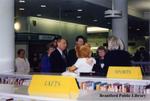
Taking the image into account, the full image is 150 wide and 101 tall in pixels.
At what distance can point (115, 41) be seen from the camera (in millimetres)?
5090

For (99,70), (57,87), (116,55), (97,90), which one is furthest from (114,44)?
(57,87)

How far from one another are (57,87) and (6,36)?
3.42m

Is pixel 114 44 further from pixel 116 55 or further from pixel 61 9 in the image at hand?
pixel 61 9

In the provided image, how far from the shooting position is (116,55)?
5.04 meters

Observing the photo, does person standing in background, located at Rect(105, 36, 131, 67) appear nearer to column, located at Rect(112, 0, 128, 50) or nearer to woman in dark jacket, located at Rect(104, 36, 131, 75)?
woman in dark jacket, located at Rect(104, 36, 131, 75)

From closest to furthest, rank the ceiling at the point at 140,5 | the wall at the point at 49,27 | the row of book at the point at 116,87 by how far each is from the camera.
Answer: the row of book at the point at 116,87 < the wall at the point at 49,27 < the ceiling at the point at 140,5

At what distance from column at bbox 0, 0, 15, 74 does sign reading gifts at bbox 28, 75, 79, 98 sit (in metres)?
3.18

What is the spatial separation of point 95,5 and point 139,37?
1617cm

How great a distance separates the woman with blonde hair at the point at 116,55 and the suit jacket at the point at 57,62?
0.73m

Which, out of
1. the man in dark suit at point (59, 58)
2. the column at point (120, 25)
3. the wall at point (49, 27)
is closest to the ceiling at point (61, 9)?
the wall at point (49, 27)

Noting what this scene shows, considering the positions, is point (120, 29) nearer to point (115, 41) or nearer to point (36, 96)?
point (115, 41)

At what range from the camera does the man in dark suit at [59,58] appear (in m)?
5.36

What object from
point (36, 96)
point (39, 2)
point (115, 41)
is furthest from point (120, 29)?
point (36, 96)

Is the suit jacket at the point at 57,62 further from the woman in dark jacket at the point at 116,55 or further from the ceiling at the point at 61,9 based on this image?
the ceiling at the point at 61,9
